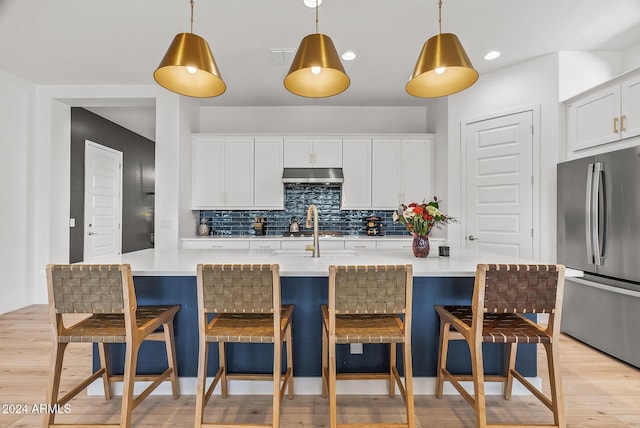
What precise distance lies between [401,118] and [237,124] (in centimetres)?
244

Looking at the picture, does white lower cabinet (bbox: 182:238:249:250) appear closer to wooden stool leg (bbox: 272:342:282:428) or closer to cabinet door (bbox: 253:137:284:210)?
cabinet door (bbox: 253:137:284:210)

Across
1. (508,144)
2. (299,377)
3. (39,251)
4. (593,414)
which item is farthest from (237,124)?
(593,414)

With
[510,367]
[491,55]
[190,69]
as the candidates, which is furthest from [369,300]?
[491,55]

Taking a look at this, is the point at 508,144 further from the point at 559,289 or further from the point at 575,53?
the point at 559,289

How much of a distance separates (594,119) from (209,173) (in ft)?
14.2

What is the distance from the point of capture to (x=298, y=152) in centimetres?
475

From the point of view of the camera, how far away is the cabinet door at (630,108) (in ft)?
8.81

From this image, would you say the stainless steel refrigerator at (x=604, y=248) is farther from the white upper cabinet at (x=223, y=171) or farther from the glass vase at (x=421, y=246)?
the white upper cabinet at (x=223, y=171)

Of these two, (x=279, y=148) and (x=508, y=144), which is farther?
(x=279, y=148)

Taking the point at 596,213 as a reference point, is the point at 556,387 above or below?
below

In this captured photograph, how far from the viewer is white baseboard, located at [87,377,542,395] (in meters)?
2.18

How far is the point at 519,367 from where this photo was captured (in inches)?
87.0

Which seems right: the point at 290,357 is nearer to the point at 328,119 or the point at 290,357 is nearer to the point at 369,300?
the point at 369,300

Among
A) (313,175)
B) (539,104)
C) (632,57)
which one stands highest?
(632,57)
